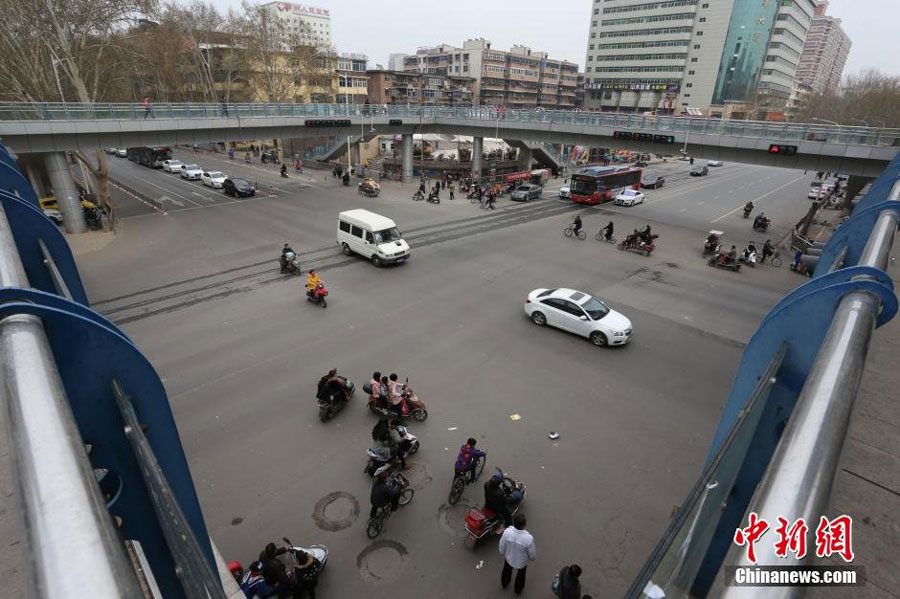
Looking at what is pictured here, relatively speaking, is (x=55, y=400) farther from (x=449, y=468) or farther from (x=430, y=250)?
(x=430, y=250)

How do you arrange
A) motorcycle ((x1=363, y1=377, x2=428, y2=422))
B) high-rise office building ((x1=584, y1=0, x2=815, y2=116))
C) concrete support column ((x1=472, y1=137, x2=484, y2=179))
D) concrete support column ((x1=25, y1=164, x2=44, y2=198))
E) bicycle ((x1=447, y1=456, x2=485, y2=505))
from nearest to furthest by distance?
bicycle ((x1=447, y1=456, x2=485, y2=505)) → motorcycle ((x1=363, y1=377, x2=428, y2=422)) → concrete support column ((x1=25, y1=164, x2=44, y2=198)) → concrete support column ((x1=472, y1=137, x2=484, y2=179)) → high-rise office building ((x1=584, y1=0, x2=815, y2=116))

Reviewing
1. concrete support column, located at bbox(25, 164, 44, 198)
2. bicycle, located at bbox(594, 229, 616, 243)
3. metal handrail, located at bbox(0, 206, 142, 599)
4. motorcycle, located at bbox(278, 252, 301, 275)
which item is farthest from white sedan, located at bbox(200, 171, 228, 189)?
metal handrail, located at bbox(0, 206, 142, 599)

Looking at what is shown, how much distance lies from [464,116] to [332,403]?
34.6 m

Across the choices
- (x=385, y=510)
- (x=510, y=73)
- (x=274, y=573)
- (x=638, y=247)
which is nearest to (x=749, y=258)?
(x=638, y=247)

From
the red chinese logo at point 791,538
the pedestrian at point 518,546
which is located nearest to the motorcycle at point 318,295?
the pedestrian at point 518,546

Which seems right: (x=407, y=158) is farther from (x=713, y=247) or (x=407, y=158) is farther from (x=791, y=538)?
(x=791, y=538)

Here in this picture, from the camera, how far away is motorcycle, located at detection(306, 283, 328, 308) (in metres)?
16.8

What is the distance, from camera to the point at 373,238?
21016 mm

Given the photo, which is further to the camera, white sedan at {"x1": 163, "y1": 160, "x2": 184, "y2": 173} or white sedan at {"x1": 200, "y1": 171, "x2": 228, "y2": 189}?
white sedan at {"x1": 163, "y1": 160, "x2": 184, "y2": 173}

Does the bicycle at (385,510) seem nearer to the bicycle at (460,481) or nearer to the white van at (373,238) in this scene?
the bicycle at (460,481)

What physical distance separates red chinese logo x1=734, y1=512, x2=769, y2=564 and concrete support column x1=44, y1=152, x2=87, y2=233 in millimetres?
32849

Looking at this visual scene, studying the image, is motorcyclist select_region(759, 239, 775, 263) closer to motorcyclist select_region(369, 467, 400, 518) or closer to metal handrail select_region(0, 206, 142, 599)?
motorcyclist select_region(369, 467, 400, 518)

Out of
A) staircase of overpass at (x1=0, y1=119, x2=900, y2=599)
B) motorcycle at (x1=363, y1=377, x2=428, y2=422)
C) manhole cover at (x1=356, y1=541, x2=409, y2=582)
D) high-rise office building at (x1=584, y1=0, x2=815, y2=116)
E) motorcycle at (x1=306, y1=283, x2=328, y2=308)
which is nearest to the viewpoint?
staircase of overpass at (x1=0, y1=119, x2=900, y2=599)

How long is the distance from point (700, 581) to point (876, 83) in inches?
3629
